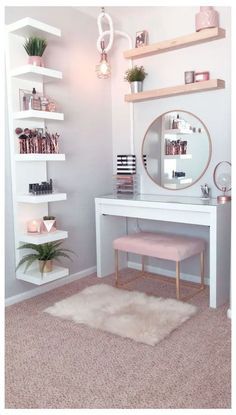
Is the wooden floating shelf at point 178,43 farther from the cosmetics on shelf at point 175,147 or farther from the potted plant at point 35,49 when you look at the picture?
the potted plant at point 35,49

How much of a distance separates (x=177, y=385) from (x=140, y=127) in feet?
7.62

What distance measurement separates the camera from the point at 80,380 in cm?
179

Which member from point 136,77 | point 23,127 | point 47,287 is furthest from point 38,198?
point 136,77

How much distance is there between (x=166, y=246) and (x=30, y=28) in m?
1.79

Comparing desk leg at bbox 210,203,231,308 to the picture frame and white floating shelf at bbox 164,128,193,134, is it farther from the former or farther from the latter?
the picture frame


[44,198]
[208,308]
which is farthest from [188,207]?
[44,198]

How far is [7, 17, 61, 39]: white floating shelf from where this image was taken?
2465 mm

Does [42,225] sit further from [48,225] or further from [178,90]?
[178,90]

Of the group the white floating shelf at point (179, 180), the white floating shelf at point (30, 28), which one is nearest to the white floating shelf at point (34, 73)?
the white floating shelf at point (30, 28)

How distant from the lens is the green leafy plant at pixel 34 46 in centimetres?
261

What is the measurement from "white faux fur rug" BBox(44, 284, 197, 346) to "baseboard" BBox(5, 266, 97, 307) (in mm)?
296

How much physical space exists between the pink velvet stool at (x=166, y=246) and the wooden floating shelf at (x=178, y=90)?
117cm

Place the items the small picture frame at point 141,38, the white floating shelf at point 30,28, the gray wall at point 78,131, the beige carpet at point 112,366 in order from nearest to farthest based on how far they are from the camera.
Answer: the beige carpet at point 112,366
the white floating shelf at point 30,28
the gray wall at point 78,131
the small picture frame at point 141,38

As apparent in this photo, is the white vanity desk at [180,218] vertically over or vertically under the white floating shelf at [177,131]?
under
